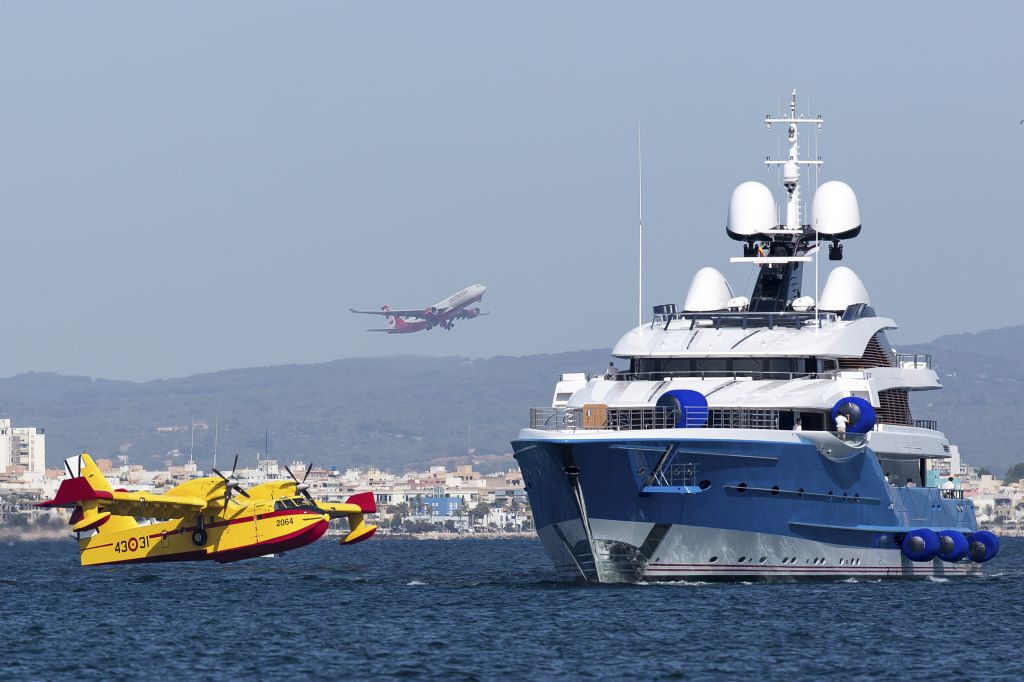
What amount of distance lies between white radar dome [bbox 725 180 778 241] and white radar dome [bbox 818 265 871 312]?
3.32 metres

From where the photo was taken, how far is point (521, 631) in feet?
181

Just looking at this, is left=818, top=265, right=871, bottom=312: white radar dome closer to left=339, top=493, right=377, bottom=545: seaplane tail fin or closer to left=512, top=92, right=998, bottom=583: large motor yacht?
left=512, top=92, right=998, bottom=583: large motor yacht

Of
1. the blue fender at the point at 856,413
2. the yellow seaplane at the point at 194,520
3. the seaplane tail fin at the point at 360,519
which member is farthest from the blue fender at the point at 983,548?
the seaplane tail fin at the point at 360,519

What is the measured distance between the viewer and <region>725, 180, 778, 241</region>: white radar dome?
75.9 m

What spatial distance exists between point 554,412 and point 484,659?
16358 mm

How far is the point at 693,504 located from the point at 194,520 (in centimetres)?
3531

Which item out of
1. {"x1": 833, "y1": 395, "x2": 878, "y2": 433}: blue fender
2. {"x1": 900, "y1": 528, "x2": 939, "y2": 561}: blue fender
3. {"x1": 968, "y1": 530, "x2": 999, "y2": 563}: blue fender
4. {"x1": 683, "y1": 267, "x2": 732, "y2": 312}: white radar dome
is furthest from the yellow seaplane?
{"x1": 833, "y1": 395, "x2": 878, "y2": 433}: blue fender

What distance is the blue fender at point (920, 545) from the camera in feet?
227

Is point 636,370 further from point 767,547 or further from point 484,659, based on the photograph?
point 484,659

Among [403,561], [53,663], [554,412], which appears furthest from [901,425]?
[403,561]

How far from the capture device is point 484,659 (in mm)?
49812

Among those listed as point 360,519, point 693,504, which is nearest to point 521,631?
point 693,504

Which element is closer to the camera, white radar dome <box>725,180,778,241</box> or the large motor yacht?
the large motor yacht

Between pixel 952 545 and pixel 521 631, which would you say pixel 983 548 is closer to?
pixel 952 545
